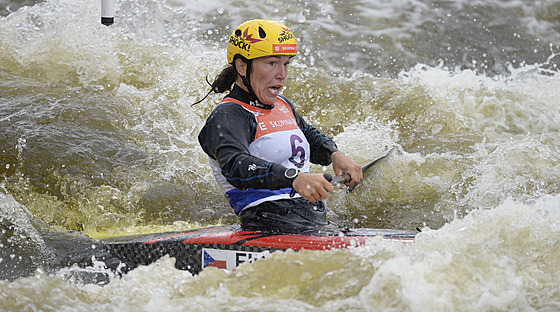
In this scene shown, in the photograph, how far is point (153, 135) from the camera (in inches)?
248

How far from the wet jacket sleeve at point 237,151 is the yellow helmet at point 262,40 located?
33 cm

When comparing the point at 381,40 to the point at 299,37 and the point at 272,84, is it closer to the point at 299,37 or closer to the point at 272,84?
the point at 299,37

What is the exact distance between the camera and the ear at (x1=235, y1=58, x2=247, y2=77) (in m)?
3.69

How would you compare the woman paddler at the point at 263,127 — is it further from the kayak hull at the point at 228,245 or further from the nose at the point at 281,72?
the kayak hull at the point at 228,245

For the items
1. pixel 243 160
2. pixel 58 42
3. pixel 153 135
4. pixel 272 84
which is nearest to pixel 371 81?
pixel 153 135

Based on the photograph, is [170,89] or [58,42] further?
[58,42]

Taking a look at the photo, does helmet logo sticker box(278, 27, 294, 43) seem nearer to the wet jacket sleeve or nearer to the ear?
the ear

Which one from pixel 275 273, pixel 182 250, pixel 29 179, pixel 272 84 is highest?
pixel 272 84

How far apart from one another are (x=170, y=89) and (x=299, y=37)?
3.31 meters

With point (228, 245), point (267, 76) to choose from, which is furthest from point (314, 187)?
point (267, 76)

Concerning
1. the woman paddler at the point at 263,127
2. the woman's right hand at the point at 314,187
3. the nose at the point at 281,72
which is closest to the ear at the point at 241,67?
the woman paddler at the point at 263,127

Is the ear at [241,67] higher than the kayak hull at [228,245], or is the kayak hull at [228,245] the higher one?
the ear at [241,67]

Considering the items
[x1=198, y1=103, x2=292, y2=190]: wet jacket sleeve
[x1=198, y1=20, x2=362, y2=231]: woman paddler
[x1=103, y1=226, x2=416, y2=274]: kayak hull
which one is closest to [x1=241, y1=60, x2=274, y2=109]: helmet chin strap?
[x1=198, y1=20, x2=362, y2=231]: woman paddler

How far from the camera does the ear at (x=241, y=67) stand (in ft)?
12.1
